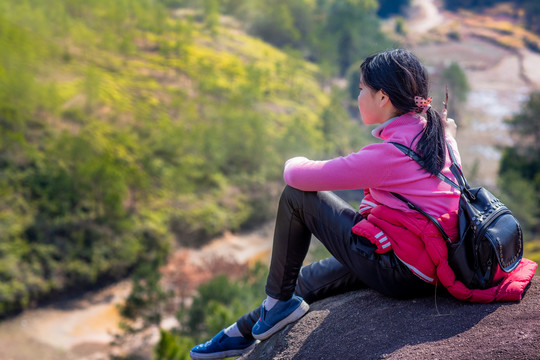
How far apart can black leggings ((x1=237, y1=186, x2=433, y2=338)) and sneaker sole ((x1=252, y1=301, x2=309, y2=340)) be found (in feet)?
0.30

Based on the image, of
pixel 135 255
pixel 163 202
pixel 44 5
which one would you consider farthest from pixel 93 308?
pixel 44 5

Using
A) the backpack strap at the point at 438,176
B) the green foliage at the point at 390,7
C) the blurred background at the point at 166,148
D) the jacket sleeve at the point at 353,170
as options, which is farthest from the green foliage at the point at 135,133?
the green foliage at the point at 390,7

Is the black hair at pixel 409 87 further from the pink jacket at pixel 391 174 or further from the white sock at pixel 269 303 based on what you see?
the white sock at pixel 269 303

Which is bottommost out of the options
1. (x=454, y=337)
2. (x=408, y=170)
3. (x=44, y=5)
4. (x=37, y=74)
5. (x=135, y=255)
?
(x=454, y=337)

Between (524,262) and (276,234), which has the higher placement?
(276,234)

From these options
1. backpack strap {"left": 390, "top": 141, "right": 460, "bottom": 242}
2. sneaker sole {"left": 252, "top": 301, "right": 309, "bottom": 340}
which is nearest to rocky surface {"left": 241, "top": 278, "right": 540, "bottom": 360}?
sneaker sole {"left": 252, "top": 301, "right": 309, "bottom": 340}

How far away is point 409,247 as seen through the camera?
6.64 feet

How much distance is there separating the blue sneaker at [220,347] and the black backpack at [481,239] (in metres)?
1.05

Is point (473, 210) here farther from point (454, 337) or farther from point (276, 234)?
point (276, 234)

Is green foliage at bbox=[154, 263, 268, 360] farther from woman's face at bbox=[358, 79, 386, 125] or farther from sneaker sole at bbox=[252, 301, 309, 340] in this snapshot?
woman's face at bbox=[358, 79, 386, 125]

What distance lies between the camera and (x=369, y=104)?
211 cm

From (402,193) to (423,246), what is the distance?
0.71ft

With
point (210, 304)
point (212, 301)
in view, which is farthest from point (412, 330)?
point (212, 301)

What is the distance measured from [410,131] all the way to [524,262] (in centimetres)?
79
